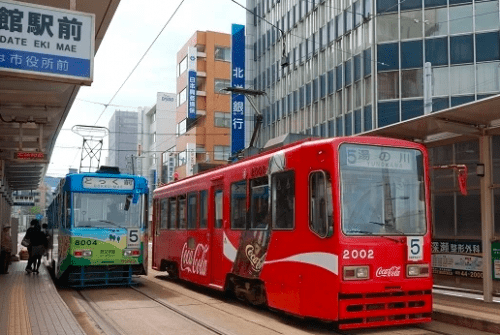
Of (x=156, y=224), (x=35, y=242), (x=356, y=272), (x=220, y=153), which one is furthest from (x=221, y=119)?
(x=356, y=272)

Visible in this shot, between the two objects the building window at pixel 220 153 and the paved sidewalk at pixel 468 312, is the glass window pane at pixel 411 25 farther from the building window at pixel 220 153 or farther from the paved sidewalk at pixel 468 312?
the building window at pixel 220 153

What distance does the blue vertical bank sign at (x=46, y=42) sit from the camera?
6.42 m

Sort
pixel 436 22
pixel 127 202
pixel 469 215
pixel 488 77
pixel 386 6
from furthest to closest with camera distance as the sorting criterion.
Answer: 1. pixel 386 6
2. pixel 436 22
3. pixel 488 77
4. pixel 127 202
5. pixel 469 215

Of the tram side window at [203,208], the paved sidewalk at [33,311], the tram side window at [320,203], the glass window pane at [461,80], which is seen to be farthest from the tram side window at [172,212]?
the glass window pane at [461,80]

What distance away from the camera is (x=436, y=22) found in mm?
32625

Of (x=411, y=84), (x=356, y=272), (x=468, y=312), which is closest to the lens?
(x=356, y=272)

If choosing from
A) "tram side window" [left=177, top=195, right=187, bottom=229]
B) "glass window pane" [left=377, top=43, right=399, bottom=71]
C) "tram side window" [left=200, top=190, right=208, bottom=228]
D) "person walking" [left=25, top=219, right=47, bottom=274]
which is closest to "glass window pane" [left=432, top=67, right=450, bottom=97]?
"glass window pane" [left=377, top=43, right=399, bottom=71]

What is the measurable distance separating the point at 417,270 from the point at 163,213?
9.67 m

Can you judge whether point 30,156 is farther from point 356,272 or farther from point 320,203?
point 356,272

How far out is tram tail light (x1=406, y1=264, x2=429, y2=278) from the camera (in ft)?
30.2

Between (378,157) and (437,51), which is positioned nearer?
(378,157)

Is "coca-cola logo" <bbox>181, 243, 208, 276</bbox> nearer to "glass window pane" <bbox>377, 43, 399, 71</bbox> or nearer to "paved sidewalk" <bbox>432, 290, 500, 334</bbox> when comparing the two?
"paved sidewalk" <bbox>432, 290, 500, 334</bbox>

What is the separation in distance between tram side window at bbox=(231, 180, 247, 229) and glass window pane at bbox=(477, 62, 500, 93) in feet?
75.9

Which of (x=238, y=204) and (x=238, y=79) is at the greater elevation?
(x=238, y=79)
